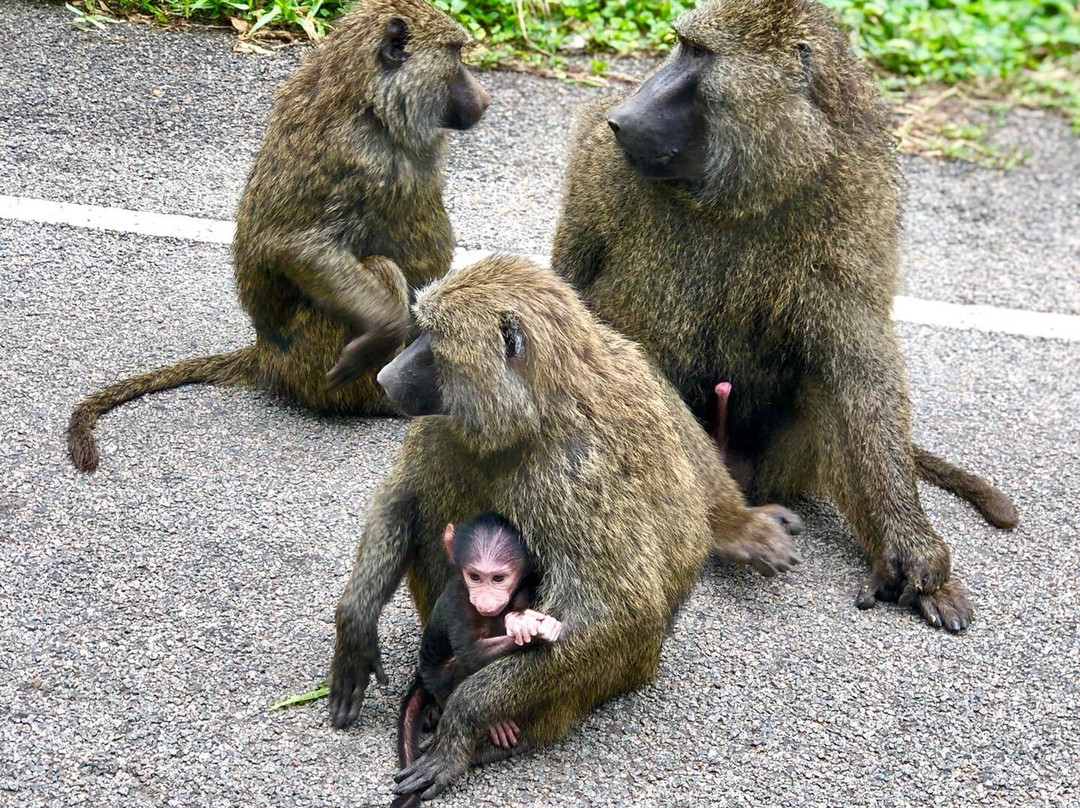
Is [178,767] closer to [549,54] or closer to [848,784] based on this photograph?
[848,784]

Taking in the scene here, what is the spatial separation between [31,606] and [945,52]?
625 cm

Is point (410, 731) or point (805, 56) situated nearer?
point (410, 731)

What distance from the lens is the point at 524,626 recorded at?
3.10 meters

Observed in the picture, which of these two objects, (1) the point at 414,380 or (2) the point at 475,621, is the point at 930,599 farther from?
(1) the point at 414,380

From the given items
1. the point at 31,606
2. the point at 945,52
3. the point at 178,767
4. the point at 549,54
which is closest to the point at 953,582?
the point at 178,767

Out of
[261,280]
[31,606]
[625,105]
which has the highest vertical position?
[625,105]

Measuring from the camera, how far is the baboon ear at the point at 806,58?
3.79m

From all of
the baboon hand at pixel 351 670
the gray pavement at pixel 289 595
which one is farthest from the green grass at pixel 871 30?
the baboon hand at pixel 351 670

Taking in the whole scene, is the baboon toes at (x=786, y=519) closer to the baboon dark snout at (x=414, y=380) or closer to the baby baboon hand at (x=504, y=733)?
the baby baboon hand at (x=504, y=733)

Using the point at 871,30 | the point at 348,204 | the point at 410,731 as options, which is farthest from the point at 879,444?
the point at 871,30

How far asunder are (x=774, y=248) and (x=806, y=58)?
0.54 m

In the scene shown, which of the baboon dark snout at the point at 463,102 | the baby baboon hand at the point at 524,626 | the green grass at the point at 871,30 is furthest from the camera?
the green grass at the point at 871,30

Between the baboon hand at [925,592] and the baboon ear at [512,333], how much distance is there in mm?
1578

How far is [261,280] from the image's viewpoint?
4.57 metres
